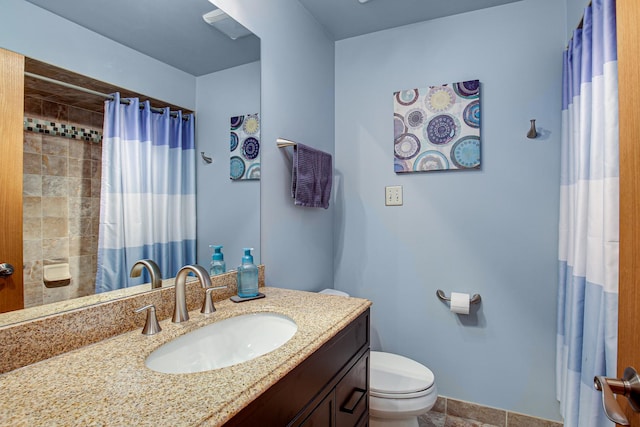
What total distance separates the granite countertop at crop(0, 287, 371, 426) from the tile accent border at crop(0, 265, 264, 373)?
3 cm

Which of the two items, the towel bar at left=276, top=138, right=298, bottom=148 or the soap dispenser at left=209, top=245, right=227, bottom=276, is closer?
the soap dispenser at left=209, top=245, right=227, bottom=276

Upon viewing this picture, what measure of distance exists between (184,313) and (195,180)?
500 mm

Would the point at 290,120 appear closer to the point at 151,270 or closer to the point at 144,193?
the point at 144,193

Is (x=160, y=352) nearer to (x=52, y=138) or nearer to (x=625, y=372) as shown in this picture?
(x=52, y=138)

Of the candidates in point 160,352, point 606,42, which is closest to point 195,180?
point 160,352

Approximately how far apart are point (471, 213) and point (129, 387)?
5.87ft

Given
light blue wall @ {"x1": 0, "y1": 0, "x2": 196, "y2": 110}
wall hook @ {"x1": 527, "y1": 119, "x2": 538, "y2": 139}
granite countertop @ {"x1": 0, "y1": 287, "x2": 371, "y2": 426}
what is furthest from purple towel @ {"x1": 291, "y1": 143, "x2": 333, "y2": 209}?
wall hook @ {"x1": 527, "y1": 119, "x2": 538, "y2": 139}

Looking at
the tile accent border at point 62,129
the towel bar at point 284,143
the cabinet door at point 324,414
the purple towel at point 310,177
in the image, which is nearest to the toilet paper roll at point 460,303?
the purple towel at point 310,177

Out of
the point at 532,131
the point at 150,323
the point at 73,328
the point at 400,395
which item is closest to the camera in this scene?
the point at 73,328

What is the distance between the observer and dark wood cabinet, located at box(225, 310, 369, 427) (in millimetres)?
708

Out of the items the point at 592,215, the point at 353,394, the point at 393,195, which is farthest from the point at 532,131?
the point at 353,394

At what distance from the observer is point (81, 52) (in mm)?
880

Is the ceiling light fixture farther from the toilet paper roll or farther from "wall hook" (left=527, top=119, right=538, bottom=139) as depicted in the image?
the toilet paper roll

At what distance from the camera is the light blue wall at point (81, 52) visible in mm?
757
